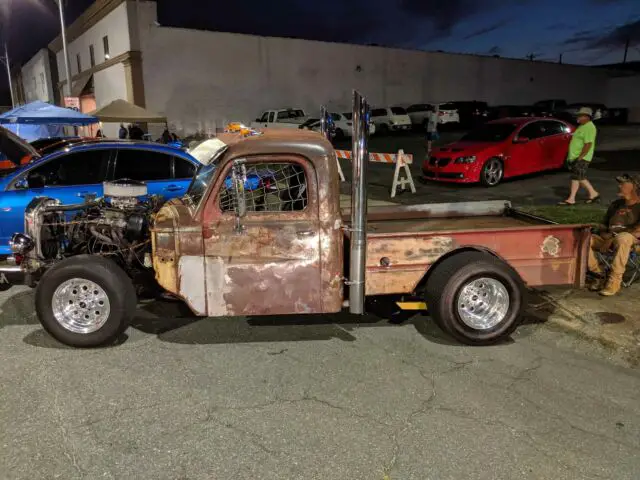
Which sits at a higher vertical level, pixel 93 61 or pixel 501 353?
pixel 93 61

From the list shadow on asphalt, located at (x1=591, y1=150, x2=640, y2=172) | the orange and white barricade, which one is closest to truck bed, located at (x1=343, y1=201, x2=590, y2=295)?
the orange and white barricade

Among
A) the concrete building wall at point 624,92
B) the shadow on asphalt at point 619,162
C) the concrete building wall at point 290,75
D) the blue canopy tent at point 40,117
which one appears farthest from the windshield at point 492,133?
the concrete building wall at point 624,92

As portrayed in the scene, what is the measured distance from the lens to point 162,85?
27.9m

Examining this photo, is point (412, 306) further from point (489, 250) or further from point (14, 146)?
point (14, 146)

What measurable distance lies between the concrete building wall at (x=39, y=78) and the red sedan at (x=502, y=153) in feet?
152

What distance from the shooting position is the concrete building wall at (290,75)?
27828mm

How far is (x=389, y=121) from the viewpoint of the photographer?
30.5 metres

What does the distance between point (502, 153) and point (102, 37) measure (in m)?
27.5

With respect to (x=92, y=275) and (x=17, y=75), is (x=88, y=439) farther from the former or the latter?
(x=17, y=75)

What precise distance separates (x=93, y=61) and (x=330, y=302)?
35.3 metres

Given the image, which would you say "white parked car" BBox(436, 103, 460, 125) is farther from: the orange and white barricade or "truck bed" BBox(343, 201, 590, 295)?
"truck bed" BBox(343, 201, 590, 295)

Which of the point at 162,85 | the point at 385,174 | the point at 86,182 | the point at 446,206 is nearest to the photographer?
the point at 446,206

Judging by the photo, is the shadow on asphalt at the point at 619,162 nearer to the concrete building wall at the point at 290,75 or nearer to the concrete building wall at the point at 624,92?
the concrete building wall at the point at 290,75

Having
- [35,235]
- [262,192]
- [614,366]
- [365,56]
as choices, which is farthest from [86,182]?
[365,56]
